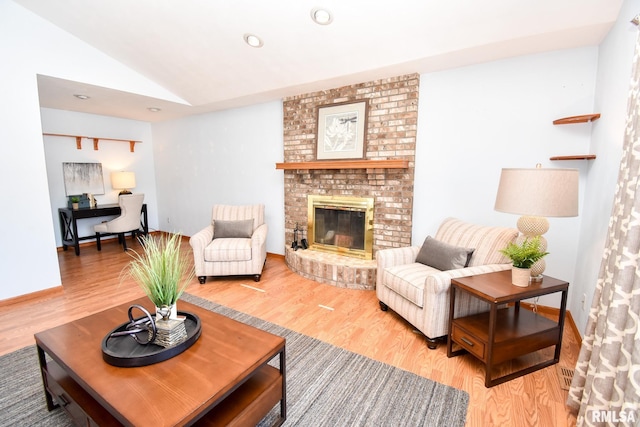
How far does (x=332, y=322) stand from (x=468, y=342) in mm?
1084

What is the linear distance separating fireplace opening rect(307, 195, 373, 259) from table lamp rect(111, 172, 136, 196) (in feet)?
11.8

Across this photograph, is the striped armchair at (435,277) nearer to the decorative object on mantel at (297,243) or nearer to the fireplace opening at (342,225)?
the fireplace opening at (342,225)

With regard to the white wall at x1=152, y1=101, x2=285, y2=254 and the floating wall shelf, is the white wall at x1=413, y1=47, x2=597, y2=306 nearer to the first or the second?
the floating wall shelf

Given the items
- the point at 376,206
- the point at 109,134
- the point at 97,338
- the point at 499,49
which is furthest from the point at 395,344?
the point at 109,134

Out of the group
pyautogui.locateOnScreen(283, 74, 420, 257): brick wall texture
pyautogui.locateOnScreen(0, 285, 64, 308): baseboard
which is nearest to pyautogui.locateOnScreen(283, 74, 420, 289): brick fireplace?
pyautogui.locateOnScreen(283, 74, 420, 257): brick wall texture

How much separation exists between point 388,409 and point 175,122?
5.67 m

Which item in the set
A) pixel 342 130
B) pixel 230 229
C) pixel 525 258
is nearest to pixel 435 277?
pixel 525 258

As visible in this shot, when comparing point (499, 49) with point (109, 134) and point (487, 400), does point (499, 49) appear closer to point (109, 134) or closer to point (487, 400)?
point (487, 400)

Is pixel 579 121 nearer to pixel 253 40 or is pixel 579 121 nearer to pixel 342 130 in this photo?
pixel 342 130

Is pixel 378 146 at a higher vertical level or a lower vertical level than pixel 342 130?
lower

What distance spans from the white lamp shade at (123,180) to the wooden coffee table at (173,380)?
4.34 meters

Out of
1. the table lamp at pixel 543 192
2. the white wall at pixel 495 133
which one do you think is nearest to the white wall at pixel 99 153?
the white wall at pixel 495 133

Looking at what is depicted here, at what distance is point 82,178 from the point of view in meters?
5.06

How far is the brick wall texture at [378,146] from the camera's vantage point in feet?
10.5
